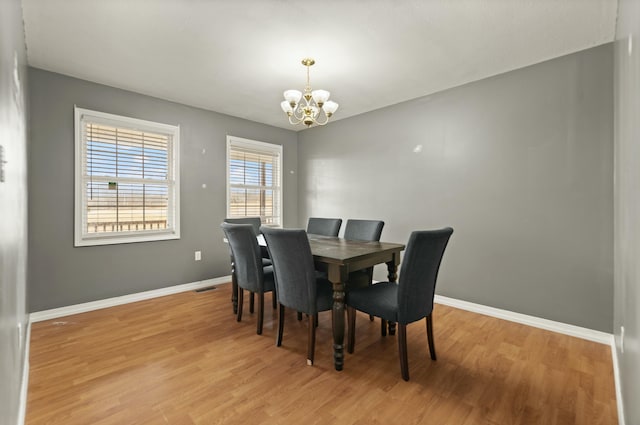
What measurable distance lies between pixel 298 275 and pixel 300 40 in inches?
72.7

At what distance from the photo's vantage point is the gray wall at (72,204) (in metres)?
2.88

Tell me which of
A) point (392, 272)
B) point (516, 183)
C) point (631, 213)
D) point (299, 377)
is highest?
point (516, 183)

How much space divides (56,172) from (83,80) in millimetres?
1021

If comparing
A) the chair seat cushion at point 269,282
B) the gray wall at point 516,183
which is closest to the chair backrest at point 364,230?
the gray wall at point 516,183

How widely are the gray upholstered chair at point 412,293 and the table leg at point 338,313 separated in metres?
0.16

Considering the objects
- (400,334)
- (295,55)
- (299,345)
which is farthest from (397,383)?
(295,55)

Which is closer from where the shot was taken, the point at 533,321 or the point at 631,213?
the point at 631,213

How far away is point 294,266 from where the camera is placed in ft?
6.93

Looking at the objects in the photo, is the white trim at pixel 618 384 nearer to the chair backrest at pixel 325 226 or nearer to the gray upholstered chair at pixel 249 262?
the gray upholstered chair at pixel 249 262

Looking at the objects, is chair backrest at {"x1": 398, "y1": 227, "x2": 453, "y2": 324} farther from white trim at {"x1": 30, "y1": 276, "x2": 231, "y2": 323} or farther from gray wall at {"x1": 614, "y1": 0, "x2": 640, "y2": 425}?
white trim at {"x1": 30, "y1": 276, "x2": 231, "y2": 323}

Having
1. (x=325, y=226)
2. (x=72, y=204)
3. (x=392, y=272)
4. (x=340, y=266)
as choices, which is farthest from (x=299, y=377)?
(x=72, y=204)

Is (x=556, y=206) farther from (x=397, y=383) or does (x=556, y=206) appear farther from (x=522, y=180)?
(x=397, y=383)

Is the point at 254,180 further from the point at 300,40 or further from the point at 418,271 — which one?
the point at 418,271

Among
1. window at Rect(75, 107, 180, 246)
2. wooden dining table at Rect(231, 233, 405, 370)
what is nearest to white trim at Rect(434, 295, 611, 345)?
wooden dining table at Rect(231, 233, 405, 370)
